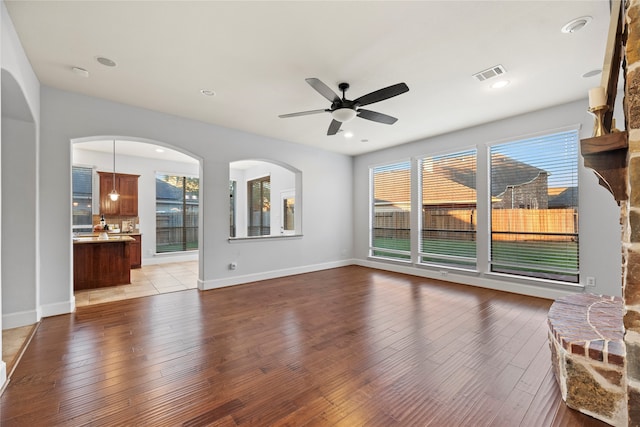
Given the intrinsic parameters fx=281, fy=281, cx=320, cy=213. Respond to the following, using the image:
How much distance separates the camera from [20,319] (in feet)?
10.9

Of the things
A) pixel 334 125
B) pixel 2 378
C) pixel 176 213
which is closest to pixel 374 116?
pixel 334 125

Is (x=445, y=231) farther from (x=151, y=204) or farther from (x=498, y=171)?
(x=151, y=204)

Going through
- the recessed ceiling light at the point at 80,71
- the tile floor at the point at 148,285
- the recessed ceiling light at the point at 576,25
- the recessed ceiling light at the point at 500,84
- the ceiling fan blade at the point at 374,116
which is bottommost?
the tile floor at the point at 148,285

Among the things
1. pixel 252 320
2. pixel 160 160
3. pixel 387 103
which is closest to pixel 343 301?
pixel 252 320

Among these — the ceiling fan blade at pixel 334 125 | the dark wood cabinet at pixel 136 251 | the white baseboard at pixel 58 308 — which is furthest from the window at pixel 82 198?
the ceiling fan blade at pixel 334 125

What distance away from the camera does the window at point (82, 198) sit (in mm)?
7231

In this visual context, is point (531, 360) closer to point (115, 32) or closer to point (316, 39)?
point (316, 39)

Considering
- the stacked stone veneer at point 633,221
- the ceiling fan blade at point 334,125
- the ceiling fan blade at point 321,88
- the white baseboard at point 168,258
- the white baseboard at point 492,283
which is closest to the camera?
the stacked stone veneer at point 633,221

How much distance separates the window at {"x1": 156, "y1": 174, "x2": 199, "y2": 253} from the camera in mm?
8225

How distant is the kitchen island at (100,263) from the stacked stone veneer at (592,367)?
6431 mm

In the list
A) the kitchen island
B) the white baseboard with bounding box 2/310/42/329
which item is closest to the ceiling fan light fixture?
the white baseboard with bounding box 2/310/42/329

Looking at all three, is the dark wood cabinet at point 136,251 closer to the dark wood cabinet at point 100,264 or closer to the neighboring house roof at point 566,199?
the dark wood cabinet at point 100,264

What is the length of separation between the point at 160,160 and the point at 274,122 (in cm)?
493

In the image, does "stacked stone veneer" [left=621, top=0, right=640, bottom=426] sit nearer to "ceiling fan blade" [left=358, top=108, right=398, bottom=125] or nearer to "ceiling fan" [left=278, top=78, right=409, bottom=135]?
"ceiling fan" [left=278, top=78, right=409, bottom=135]
